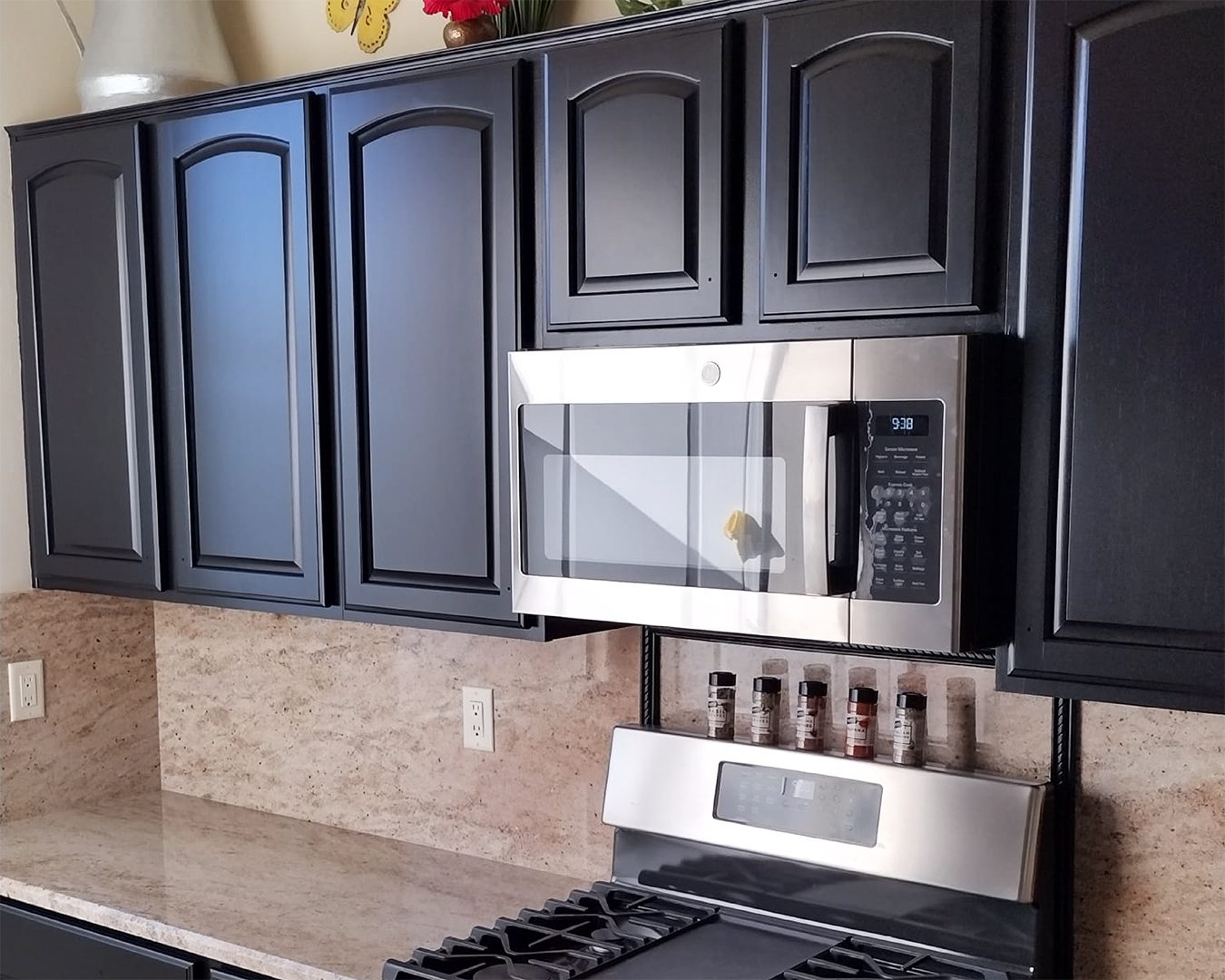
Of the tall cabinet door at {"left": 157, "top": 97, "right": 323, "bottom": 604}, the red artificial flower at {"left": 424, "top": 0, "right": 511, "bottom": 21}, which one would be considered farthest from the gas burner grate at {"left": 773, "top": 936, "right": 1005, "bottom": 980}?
the red artificial flower at {"left": 424, "top": 0, "right": 511, "bottom": 21}

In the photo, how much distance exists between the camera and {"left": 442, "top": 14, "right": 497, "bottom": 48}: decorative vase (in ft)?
6.87

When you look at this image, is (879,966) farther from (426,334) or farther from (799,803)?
(426,334)

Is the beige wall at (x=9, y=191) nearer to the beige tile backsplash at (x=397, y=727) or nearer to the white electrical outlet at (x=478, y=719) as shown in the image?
the beige tile backsplash at (x=397, y=727)

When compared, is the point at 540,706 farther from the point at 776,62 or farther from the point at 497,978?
the point at 776,62

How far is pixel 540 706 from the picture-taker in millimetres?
2334

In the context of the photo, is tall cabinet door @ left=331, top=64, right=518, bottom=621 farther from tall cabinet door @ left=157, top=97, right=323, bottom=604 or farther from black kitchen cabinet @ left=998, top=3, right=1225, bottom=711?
black kitchen cabinet @ left=998, top=3, right=1225, bottom=711

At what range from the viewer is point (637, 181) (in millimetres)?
1782

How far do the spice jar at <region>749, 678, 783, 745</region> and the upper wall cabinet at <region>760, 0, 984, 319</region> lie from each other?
60 cm

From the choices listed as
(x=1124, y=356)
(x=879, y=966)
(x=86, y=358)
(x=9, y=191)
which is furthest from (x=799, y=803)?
(x=9, y=191)

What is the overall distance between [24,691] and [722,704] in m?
1.53

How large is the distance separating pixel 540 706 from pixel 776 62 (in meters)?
1.19

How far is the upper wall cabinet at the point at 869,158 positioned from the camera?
153cm

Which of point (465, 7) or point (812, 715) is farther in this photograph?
point (465, 7)

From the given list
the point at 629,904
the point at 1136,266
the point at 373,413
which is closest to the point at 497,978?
Result: the point at 629,904
